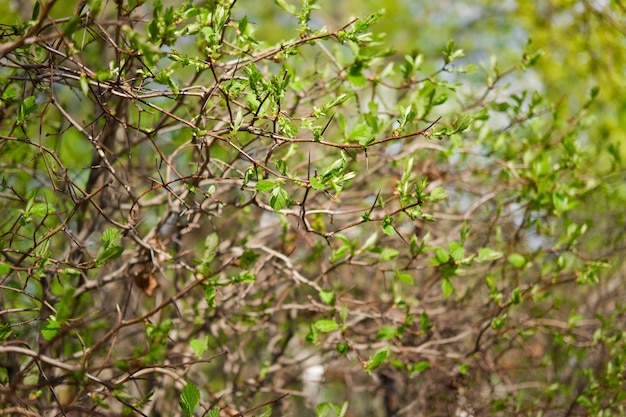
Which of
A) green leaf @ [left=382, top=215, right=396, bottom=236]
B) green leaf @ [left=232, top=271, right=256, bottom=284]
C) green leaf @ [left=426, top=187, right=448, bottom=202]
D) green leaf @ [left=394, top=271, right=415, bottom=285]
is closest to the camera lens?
green leaf @ [left=382, top=215, right=396, bottom=236]

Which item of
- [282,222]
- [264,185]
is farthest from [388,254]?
[264,185]

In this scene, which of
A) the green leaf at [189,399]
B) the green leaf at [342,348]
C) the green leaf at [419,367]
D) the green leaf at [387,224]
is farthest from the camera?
the green leaf at [419,367]

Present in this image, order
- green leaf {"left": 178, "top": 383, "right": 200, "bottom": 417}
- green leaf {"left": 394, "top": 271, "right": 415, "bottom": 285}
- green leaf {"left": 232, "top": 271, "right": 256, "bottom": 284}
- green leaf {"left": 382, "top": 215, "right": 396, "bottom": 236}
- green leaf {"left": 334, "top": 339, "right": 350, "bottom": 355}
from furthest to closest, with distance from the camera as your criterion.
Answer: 1. green leaf {"left": 394, "top": 271, "right": 415, "bottom": 285}
2. green leaf {"left": 334, "top": 339, "right": 350, "bottom": 355}
3. green leaf {"left": 232, "top": 271, "right": 256, "bottom": 284}
4. green leaf {"left": 382, "top": 215, "right": 396, "bottom": 236}
5. green leaf {"left": 178, "top": 383, "right": 200, "bottom": 417}

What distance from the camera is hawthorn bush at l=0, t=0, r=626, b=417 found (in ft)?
6.08

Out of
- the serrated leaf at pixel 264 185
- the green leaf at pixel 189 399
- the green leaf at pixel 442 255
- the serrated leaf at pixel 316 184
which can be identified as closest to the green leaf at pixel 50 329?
the green leaf at pixel 189 399

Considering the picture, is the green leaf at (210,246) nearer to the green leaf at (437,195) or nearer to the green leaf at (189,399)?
the green leaf at (189,399)

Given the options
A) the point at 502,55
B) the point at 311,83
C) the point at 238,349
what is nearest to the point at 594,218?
the point at 311,83

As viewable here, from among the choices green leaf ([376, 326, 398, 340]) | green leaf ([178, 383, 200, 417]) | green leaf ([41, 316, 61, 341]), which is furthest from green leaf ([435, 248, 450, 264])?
green leaf ([41, 316, 61, 341])

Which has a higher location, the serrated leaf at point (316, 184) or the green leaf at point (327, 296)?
the serrated leaf at point (316, 184)

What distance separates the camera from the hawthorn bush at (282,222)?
185 centimetres

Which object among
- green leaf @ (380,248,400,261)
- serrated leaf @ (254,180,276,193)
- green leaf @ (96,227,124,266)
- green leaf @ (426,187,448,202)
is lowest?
green leaf @ (380,248,400,261)

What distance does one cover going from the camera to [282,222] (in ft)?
8.47

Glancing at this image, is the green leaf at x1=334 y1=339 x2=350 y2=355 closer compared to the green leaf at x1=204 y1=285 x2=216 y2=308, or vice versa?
the green leaf at x1=204 y1=285 x2=216 y2=308

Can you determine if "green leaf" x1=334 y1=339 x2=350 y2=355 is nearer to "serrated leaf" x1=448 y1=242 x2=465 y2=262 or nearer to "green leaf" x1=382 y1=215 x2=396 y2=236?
"serrated leaf" x1=448 y1=242 x2=465 y2=262
